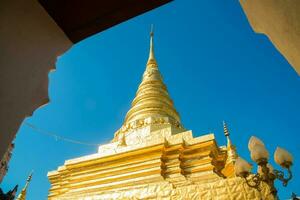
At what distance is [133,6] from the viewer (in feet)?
4.81

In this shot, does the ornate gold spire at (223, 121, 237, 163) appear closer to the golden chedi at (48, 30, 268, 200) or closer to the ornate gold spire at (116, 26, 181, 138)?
the golden chedi at (48, 30, 268, 200)

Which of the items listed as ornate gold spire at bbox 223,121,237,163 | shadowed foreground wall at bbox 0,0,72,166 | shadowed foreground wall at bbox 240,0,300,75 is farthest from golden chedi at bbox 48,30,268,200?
shadowed foreground wall at bbox 0,0,72,166

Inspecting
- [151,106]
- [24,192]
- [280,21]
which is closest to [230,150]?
[151,106]

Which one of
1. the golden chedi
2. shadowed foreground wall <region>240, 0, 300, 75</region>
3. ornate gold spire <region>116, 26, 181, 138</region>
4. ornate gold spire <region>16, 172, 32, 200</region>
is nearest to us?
shadowed foreground wall <region>240, 0, 300, 75</region>

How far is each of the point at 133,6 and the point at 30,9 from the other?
0.55m

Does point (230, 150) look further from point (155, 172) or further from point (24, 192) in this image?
point (24, 192)

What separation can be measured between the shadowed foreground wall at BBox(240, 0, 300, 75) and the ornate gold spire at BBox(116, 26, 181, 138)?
723cm

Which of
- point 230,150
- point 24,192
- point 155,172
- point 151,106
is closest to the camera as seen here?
point 155,172

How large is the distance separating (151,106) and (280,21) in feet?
27.6

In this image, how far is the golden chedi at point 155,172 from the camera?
505cm

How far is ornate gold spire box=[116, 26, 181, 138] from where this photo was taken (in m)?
8.79

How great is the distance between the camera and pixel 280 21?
113 cm

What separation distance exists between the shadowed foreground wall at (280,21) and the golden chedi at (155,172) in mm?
3970

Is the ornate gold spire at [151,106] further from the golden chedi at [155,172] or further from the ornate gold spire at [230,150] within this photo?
the ornate gold spire at [230,150]
